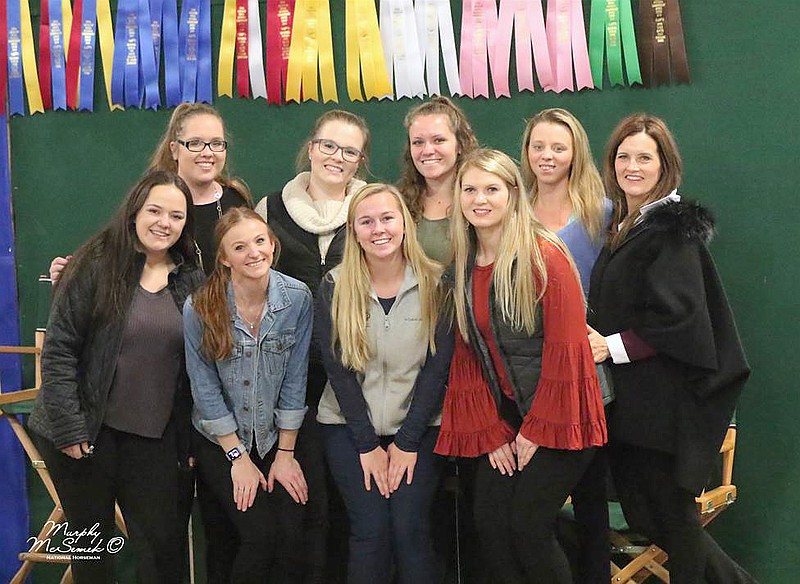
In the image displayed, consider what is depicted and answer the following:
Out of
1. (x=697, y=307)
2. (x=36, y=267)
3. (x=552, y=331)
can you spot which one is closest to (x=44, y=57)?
(x=36, y=267)

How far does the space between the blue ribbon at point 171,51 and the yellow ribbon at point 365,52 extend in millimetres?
658

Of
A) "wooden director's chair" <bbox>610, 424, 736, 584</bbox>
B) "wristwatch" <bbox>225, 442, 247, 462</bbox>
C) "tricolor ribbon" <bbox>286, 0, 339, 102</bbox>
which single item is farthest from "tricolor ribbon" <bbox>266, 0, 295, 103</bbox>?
"wooden director's chair" <bbox>610, 424, 736, 584</bbox>

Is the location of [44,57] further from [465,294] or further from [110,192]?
[465,294]

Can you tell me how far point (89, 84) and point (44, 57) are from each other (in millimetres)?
207

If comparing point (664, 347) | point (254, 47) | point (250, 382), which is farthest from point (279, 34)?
point (664, 347)

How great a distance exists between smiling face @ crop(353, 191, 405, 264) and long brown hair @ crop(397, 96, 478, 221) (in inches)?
12.0

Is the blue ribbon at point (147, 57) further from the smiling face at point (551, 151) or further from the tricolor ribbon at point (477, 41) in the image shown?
the smiling face at point (551, 151)

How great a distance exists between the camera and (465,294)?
2148 mm

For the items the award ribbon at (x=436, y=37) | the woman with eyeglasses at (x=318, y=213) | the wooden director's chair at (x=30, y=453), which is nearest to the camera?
the woman with eyeglasses at (x=318, y=213)

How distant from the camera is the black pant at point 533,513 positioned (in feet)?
6.81

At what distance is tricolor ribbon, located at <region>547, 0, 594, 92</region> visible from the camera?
2.83 metres

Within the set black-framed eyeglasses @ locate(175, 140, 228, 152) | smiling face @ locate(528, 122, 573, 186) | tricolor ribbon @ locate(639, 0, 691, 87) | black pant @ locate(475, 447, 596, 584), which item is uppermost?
tricolor ribbon @ locate(639, 0, 691, 87)

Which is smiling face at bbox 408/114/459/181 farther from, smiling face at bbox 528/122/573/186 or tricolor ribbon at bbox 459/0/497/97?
tricolor ribbon at bbox 459/0/497/97

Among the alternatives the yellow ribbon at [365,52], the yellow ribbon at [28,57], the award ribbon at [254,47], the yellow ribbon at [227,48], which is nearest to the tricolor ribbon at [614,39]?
the yellow ribbon at [365,52]
